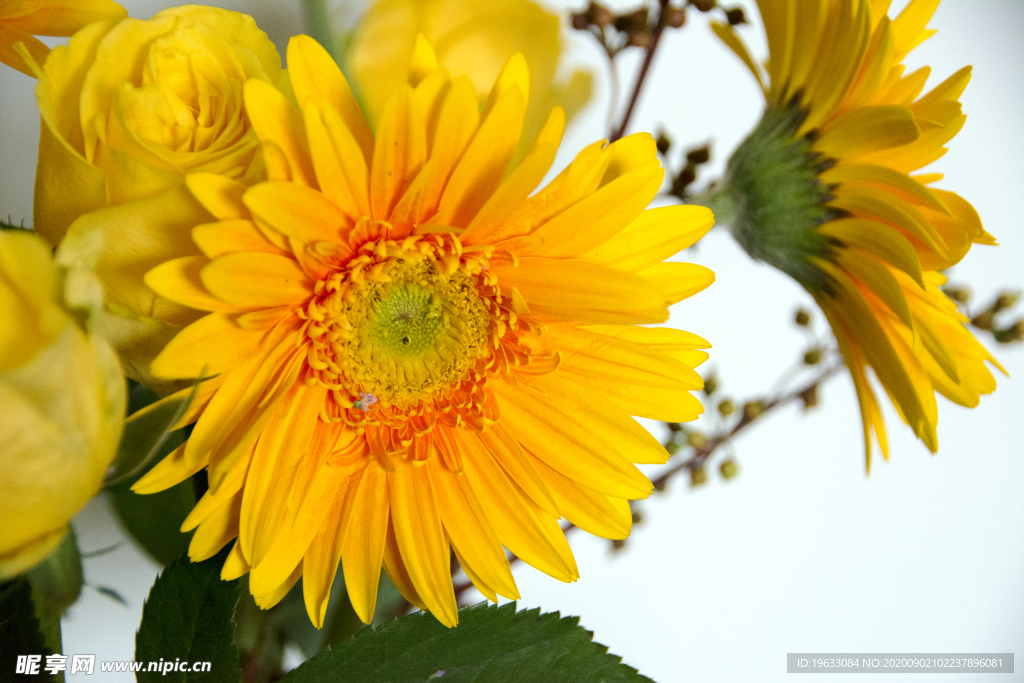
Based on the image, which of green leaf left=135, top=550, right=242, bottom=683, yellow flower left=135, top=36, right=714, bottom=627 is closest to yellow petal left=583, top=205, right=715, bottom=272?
yellow flower left=135, top=36, right=714, bottom=627

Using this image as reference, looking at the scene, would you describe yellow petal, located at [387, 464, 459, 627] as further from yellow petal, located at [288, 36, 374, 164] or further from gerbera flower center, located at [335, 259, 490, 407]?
yellow petal, located at [288, 36, 374, 164]

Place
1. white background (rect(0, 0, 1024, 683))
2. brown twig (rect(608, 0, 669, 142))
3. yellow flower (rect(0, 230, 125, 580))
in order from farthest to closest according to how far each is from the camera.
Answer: white background (rect(0, 0, 1024, 683)) < brown twig (rect(608, 0, 669, 142)) < yellow flower (rect(0, 230, 125, 580))

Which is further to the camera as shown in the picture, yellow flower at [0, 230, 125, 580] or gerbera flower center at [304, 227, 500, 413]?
gerbera flower center at [304, 227, 500, 413]

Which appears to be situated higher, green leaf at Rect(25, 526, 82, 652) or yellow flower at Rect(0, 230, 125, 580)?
yellow flower at Rect(0, 230, 125, 580)

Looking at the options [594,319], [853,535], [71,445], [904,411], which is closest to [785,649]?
[853,535]

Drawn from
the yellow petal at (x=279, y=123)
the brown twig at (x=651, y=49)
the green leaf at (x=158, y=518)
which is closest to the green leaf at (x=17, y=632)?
the green leaf at (x=158, y=518)

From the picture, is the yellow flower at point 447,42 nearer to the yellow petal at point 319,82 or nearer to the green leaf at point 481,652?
the yellow petal at point 319,82
